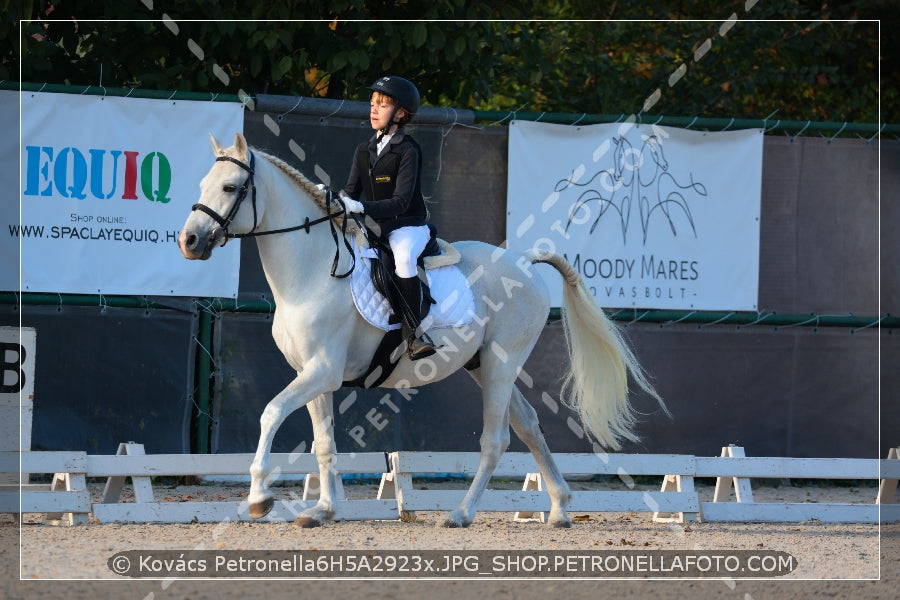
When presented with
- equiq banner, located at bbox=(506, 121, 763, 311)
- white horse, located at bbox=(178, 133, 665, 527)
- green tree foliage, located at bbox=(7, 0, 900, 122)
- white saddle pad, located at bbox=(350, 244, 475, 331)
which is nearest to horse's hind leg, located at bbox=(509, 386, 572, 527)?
white horse, located at bbox=(178, 133, 665, 527)

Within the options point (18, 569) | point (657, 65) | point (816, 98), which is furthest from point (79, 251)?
point (816, 98)

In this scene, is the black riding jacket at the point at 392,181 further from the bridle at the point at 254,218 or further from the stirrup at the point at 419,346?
the stirrup at the point at 419,346

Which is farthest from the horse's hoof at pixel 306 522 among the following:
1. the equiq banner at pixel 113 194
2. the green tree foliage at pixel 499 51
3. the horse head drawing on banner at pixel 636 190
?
the green tree foliage at pixel 499 51

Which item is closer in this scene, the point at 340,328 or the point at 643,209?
the point at 340,328

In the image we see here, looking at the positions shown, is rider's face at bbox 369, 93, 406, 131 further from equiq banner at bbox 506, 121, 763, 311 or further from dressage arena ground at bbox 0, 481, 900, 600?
equiq banner at bbox 506, 121, 763, 311

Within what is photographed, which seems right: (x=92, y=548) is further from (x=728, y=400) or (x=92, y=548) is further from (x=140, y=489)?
(x=728, y=400)

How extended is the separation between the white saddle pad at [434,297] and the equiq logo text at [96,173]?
2873 millimetres

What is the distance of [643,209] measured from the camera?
1062 centimetres

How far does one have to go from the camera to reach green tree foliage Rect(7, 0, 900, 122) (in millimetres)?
10406

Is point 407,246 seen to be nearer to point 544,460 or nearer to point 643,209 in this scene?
point 544,460

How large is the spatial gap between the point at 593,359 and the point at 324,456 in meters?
2.17

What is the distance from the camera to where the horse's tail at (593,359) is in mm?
8539

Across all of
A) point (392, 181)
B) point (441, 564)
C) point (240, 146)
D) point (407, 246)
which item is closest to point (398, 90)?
point (392, 181)

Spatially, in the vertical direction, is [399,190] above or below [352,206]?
above
